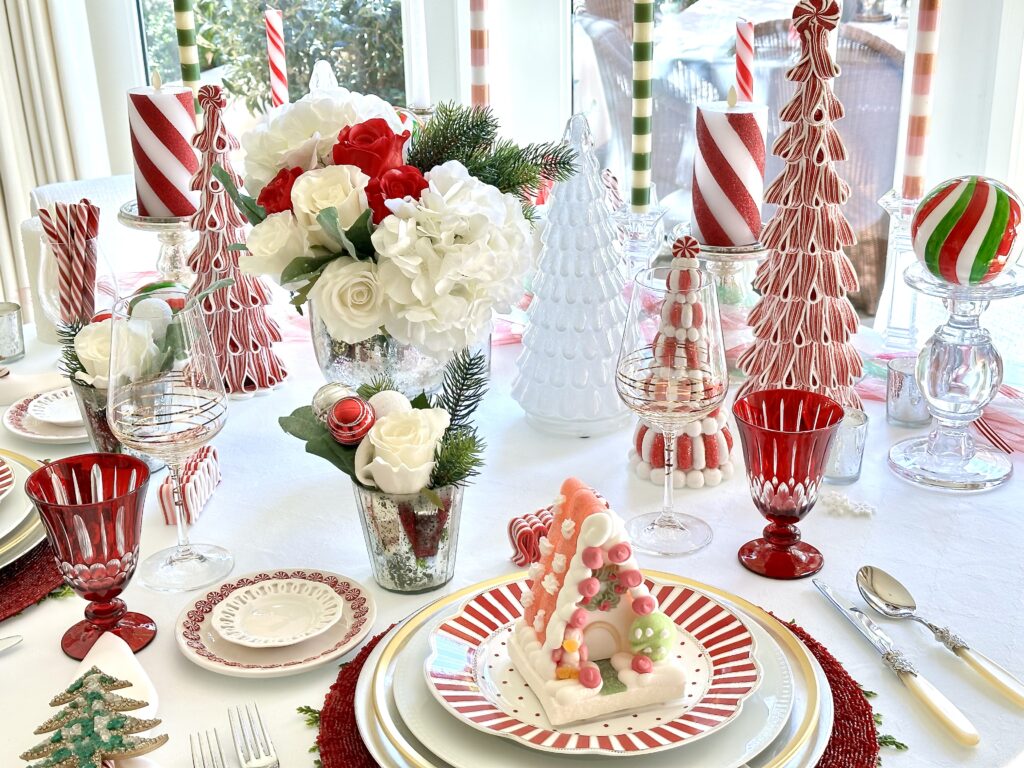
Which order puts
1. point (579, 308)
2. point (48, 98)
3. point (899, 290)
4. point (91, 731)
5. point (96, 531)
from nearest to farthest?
point (91, 731), point (96, 531), point (579, 308), point (899, 290), point (48, 98)

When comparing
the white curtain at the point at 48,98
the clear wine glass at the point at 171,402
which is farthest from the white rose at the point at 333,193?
the white curtain at the point at 48,98

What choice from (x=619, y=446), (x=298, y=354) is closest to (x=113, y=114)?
(x=298, y=354)

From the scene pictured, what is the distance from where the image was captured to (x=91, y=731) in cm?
76

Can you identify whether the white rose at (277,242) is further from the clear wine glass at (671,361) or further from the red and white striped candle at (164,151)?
the red and white striped candle at (164,151)

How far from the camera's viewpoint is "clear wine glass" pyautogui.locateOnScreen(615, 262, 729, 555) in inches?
41.2

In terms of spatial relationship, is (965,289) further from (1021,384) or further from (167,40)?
(167,40)

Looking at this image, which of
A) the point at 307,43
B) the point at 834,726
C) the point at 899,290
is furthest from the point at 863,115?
the point at 834,726

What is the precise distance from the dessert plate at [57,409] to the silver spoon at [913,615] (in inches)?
34.9

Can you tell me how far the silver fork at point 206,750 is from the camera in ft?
2.59

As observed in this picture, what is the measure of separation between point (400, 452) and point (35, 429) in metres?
0.61

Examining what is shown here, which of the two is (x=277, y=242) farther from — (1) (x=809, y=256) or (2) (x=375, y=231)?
(1) (x=809, y=256)

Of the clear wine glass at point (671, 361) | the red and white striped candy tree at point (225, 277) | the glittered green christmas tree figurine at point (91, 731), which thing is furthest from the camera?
the red and white striped candy tree at point (225, 277)

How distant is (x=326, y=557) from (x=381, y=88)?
2069mm

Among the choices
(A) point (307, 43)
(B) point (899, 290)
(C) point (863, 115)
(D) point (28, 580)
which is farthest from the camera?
(A) point (307, 43)
